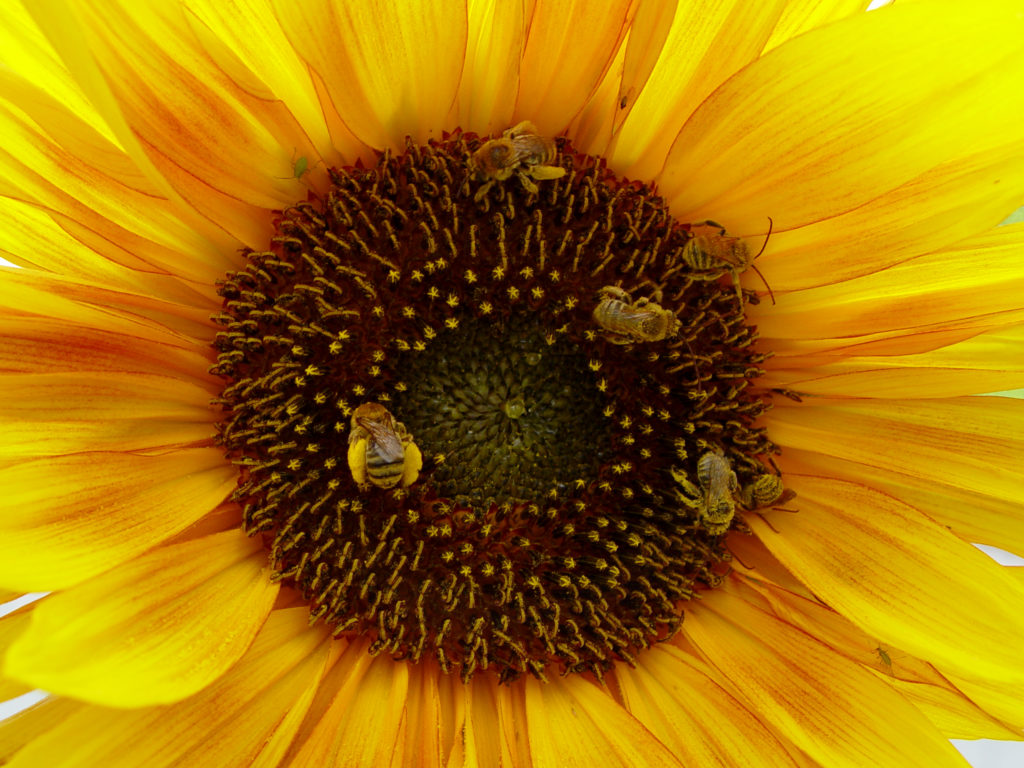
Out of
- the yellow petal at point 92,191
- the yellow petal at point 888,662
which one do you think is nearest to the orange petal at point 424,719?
the yellow petal at point 888,662

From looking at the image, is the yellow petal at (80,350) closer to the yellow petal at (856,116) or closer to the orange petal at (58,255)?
the orange petal at (58,255)

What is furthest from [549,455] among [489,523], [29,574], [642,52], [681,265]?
[29,574]

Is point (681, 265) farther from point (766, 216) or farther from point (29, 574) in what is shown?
point (29, 574)

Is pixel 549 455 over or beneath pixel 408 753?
over

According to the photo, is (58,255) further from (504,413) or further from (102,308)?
(504,413)

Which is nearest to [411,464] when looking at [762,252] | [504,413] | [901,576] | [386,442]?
[386,442]

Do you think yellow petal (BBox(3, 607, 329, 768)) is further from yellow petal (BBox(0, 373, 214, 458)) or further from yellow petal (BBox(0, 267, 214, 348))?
yellow petal (BBox(0, 267, 214, 348))

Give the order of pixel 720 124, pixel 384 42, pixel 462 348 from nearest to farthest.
A: pixel 384 42 → pixel 720 124 → pixel 462 348
